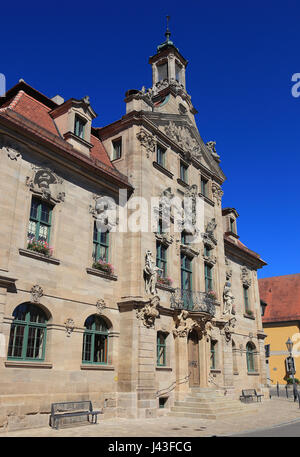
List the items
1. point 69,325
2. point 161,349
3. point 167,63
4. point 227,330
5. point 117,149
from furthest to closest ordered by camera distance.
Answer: point 167,63 < point 227,330 < point 117,149 < point 161,349 < point 69,325

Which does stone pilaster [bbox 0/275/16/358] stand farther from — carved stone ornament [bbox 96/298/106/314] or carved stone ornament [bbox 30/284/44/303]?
carved stone ornament [bbox 96/298/106/314]

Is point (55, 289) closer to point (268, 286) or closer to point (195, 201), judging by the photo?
point (195, 201)

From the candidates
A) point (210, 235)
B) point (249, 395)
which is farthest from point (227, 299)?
point (249, 395)

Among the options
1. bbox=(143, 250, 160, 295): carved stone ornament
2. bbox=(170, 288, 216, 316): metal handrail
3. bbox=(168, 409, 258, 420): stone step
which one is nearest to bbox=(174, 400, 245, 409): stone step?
bbox=(168, 409, 258, 420): stone step

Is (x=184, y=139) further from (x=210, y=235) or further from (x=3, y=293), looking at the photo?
(x=3, y=293)

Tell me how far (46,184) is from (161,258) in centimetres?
786

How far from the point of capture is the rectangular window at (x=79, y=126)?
2038cm

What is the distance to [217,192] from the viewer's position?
98.3 feet

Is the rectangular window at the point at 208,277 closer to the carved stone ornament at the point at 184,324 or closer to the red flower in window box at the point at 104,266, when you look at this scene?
the carved stone ornament at the point at 184,324

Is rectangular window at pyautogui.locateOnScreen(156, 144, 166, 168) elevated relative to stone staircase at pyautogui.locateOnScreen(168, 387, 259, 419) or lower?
elevated

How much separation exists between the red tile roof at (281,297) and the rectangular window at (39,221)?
39.0 meters

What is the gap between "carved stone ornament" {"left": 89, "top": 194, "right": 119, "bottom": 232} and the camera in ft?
64.6

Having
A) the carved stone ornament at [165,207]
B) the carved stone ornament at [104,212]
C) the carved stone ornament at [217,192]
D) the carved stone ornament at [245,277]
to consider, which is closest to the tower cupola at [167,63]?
the carved stone ornament at [217,192]

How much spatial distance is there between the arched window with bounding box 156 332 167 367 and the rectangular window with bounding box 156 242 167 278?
3.13 metres
